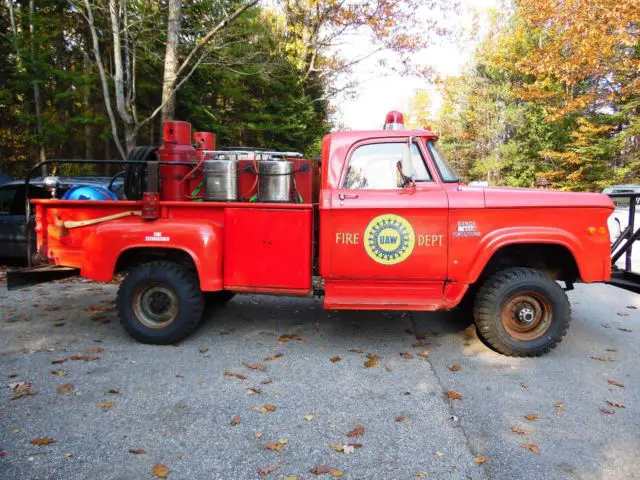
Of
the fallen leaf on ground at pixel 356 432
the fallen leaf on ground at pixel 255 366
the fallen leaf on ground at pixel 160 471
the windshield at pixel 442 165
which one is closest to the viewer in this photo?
the fallen leaf on ground at pixel 160 471

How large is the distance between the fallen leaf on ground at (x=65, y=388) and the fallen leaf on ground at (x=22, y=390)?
0.16 metres

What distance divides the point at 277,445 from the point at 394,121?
3419mm

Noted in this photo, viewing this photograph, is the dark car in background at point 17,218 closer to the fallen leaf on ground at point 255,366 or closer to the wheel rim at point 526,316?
the fallen leaf on ground at point 255,366

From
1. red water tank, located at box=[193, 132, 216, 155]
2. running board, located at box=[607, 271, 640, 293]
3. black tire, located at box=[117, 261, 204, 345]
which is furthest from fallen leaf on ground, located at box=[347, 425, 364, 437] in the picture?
red water tank, located at box=[193, 132, 216, 155]

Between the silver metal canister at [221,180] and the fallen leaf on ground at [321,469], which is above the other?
the silver metal canister at [221,180]

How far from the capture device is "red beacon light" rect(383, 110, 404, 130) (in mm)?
4879

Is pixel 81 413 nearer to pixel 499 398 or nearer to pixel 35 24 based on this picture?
pixel 499 398

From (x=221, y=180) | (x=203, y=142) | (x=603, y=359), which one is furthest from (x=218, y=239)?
(x=603, y=359)

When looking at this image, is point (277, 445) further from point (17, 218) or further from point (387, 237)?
point (17, 218)

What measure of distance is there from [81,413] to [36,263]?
88.0 inches

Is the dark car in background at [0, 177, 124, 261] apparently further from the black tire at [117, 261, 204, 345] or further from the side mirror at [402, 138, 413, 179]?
the side mirror at [402, 138, 413, 179]

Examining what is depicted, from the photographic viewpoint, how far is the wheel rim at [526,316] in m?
4.46

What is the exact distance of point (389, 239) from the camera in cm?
439

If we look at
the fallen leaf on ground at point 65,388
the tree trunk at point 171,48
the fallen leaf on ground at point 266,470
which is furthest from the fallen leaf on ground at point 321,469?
the tree trunk at point 171,48
